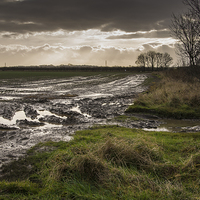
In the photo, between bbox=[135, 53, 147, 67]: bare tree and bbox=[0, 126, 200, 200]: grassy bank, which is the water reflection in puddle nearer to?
bbox=[0, 126, 200, 200]: grassy bank

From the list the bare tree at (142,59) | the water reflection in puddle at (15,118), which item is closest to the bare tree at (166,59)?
the bare tree at (142,59)

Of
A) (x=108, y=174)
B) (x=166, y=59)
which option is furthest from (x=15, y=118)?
(x=166, y=59)

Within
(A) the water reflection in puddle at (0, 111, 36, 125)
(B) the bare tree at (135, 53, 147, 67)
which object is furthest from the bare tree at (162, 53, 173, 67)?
(A) the water reflection in puddle at (0, 111, 36, 125)

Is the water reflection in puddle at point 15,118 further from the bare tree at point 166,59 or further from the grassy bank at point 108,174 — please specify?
the bare tree at point 166,59

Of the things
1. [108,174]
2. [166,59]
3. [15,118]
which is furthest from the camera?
[166,59]

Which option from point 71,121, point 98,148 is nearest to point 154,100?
point 71,121

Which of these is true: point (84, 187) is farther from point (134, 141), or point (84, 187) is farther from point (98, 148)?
point (134, 141)

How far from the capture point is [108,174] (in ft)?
12.5

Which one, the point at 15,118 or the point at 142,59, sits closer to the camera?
the point at 15,118

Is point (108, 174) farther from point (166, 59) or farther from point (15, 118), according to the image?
point (166, 59)

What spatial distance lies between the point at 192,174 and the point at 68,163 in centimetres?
261

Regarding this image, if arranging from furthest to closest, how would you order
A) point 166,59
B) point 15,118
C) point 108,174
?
point 166,59
point 15,118
point 108,174

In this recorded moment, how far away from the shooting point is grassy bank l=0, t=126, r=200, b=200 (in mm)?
3391

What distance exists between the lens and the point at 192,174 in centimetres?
396
